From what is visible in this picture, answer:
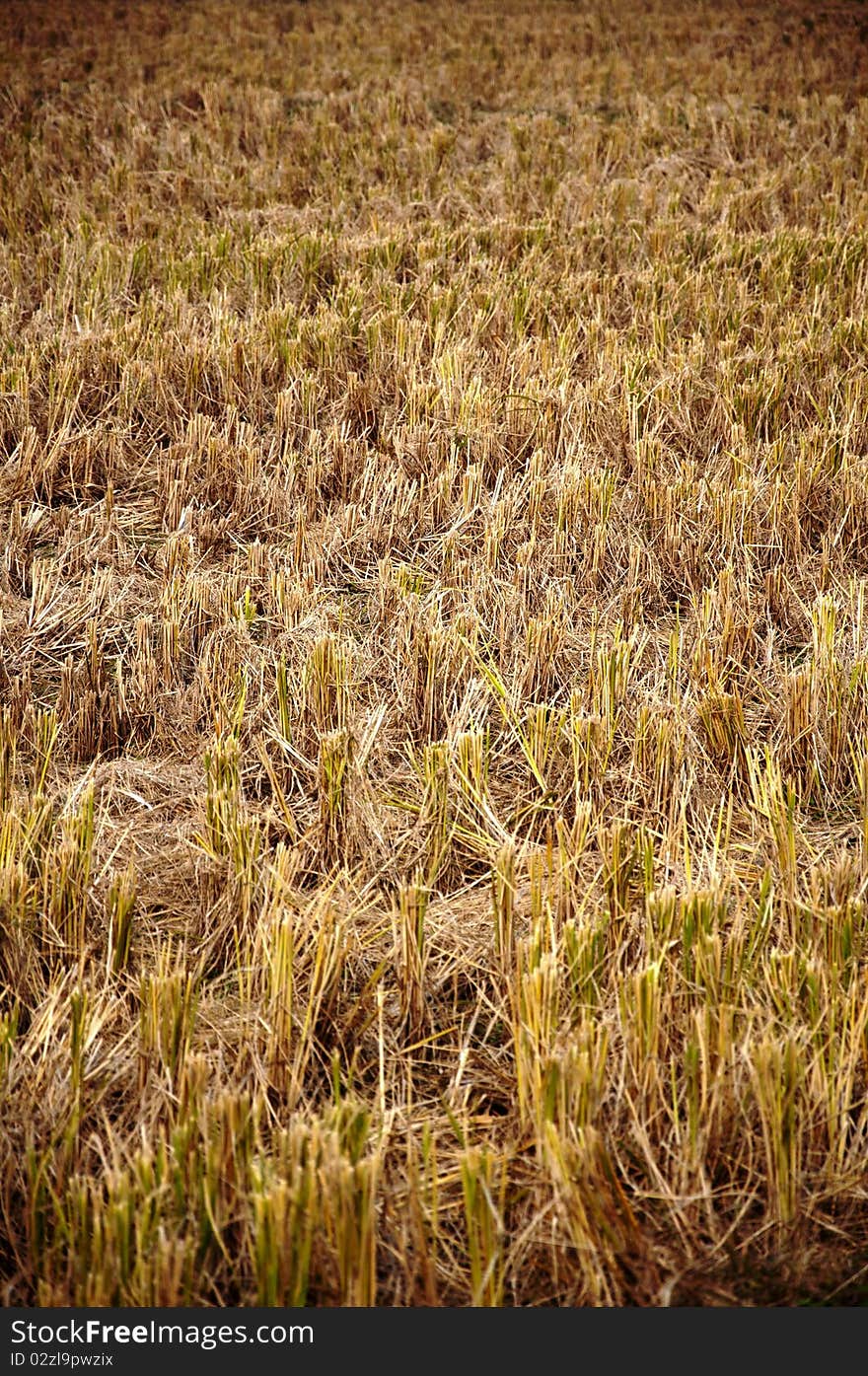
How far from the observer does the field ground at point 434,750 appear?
142cm

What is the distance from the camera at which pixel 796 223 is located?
5.56m

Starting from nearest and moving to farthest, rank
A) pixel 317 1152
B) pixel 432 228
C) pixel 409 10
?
pixel 317 1152 < pixel 432 228 < pixel 409 10

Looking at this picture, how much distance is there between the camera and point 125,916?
1.85 metres

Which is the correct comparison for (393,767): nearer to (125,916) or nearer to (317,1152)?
(125,916)

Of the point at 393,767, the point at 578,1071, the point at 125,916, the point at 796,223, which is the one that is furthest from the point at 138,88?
the point at 578,1071

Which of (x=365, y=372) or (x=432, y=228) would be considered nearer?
(x=365, y=372)

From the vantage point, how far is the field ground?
142 cm

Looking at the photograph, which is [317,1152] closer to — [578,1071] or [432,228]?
[578,1071]

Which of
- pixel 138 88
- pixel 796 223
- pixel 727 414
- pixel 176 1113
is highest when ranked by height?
pixel 138 88

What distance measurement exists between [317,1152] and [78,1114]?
370mm

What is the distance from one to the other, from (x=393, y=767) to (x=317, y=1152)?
1.14 m

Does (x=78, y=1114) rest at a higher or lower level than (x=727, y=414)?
lower

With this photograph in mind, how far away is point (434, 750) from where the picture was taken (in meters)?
2.20

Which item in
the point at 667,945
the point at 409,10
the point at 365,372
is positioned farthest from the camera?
the point at 409,10
